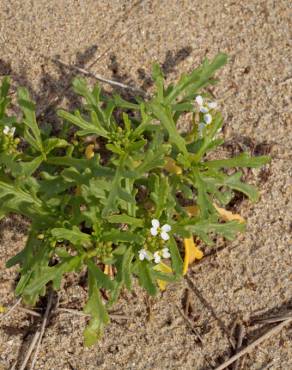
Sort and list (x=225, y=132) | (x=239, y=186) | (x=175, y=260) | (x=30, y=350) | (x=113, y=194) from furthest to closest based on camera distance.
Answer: (x=225, y=132), (x=30, y=350), (x=239, y=186), (x=175, y=260), (x=113, y=194)

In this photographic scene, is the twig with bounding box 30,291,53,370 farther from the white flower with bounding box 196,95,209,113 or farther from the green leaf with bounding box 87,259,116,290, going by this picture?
the white flower with bounding box 196,95,209,113

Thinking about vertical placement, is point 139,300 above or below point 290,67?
below

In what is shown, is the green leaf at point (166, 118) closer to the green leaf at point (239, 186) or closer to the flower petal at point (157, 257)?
the green leaf at point (239, 186)

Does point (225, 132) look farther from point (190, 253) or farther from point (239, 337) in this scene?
point (239, 337)

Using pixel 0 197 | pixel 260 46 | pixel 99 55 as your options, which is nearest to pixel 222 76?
pixel 260 46

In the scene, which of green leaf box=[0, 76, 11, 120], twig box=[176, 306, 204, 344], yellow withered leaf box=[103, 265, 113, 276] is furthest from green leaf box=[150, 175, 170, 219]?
green leaf box=[0, 76, 11, 120]

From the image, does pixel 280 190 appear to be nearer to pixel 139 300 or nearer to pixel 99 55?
pixel 139 300

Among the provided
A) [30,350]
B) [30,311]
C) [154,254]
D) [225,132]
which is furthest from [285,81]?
[30,350]
